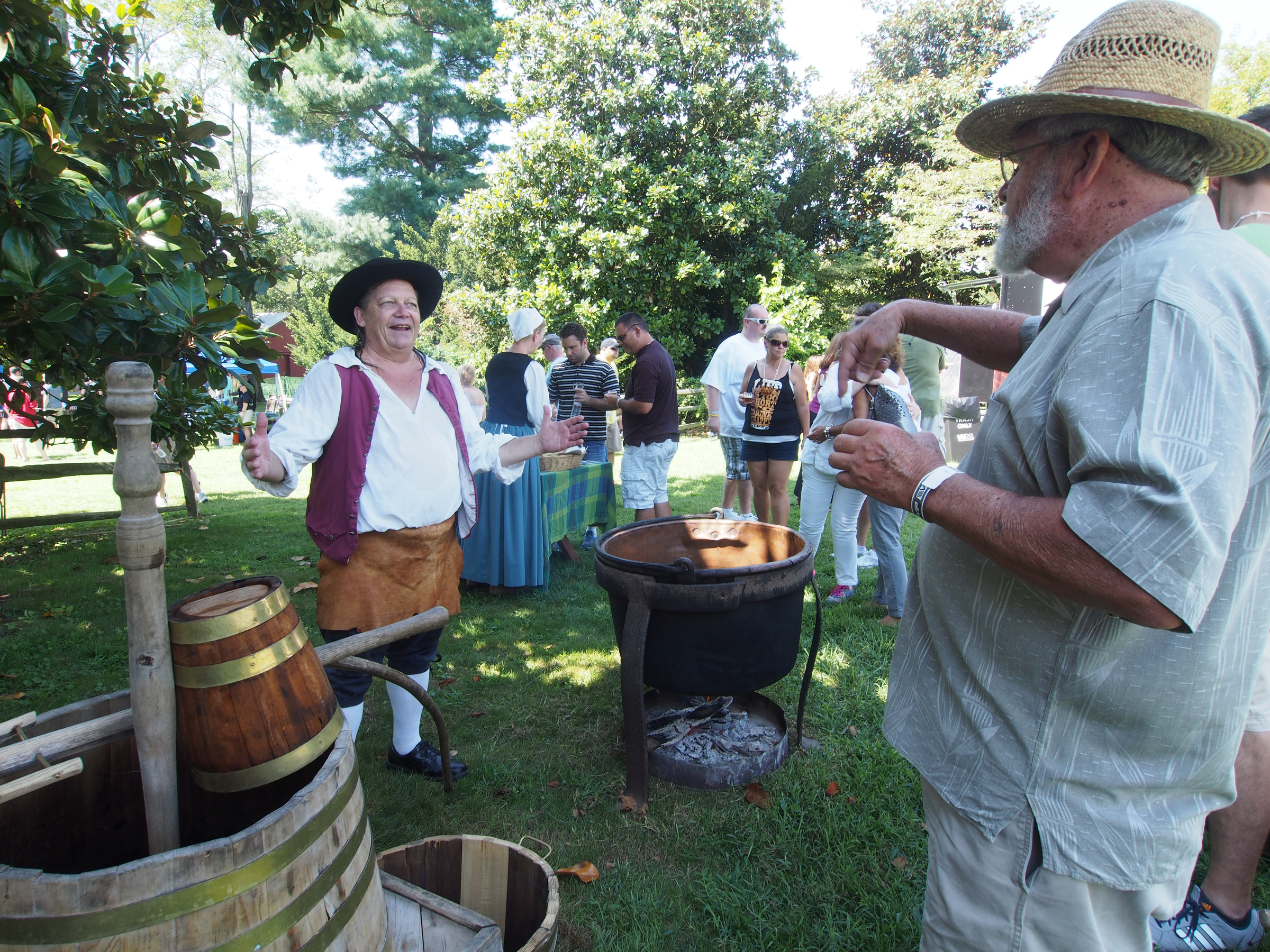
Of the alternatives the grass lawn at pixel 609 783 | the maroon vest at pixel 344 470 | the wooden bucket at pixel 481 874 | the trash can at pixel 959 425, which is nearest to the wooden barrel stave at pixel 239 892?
the wooden bucket at pixel 481 874

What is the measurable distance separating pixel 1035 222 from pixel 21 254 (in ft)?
7.76

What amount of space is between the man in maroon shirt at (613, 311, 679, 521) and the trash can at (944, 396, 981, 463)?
20.2ft

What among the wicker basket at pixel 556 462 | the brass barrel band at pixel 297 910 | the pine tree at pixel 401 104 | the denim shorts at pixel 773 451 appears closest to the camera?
the brass barrel band at pixel 297 910

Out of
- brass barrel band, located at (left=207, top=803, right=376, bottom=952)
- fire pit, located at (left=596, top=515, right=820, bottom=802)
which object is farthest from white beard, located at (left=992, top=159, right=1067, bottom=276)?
brass barrel band, located at (left=207, top=803, right=376, bottom=952)

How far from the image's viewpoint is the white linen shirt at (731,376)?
22.4ft

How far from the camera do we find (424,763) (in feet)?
10.8

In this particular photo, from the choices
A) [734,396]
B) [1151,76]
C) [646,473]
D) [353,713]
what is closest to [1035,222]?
[1151,76]

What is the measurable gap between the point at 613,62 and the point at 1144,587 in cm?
1912

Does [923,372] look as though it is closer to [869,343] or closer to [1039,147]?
[869,343]

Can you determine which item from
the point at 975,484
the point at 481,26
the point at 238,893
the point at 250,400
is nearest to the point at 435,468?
the point at 250,400

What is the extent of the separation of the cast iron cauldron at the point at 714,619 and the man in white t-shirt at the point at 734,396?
3.70 meters

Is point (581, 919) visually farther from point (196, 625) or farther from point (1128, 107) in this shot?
point (1128, 107)

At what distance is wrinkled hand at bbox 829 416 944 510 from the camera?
1334 mm

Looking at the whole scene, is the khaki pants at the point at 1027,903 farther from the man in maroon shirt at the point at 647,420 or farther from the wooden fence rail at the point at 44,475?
the wooden fence rail at the point at 44,475
